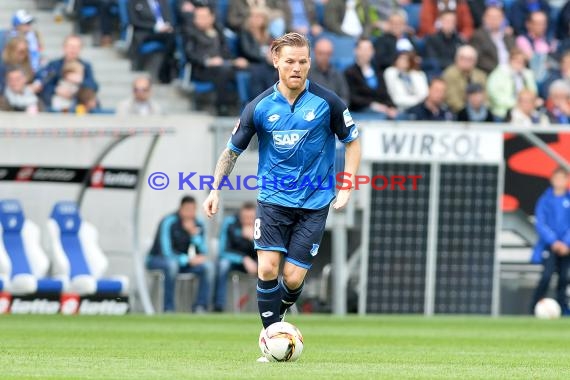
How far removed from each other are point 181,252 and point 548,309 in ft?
16.1

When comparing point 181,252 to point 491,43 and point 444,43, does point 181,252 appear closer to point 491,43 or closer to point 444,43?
point 444,43

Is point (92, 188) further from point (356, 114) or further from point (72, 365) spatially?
point (72, 365)

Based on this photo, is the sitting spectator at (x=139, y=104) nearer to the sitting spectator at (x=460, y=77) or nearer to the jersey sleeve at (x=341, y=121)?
the sitting spectator at (x=460, y=77)

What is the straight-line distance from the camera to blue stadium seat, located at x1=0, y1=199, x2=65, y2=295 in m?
19.1

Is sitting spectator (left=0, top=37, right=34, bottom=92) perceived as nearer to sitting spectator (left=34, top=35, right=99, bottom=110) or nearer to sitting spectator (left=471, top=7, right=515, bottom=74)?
sitting spectator (left=34, top=35, right=99, bottom=110)

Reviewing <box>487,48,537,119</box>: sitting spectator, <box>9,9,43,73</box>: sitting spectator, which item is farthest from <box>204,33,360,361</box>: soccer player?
<box>487,48,537,119</box>: sitting spectator

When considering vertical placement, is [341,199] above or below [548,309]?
above

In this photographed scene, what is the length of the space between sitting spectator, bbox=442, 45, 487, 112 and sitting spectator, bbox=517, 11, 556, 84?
7.43 feet

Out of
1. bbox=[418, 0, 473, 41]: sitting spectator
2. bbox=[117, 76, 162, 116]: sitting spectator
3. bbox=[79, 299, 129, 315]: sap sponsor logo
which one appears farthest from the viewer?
bbox=[418, 0, 473, 41]: sitting spectator

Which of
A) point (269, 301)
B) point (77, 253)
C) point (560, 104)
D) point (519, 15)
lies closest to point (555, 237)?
point (560, 104)

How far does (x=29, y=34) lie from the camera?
21.2m

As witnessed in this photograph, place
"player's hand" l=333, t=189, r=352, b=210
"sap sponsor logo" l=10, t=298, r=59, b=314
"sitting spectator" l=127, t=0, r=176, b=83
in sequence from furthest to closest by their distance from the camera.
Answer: "sitting spectator" l=127, t=0, r=176, b=83
"sap sponsor logo" l=10, t=298, r=59, b=314
"player's hand" l=333, t=189, r=352, b=210

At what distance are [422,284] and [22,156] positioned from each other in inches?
222

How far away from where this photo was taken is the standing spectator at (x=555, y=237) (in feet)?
68.3
